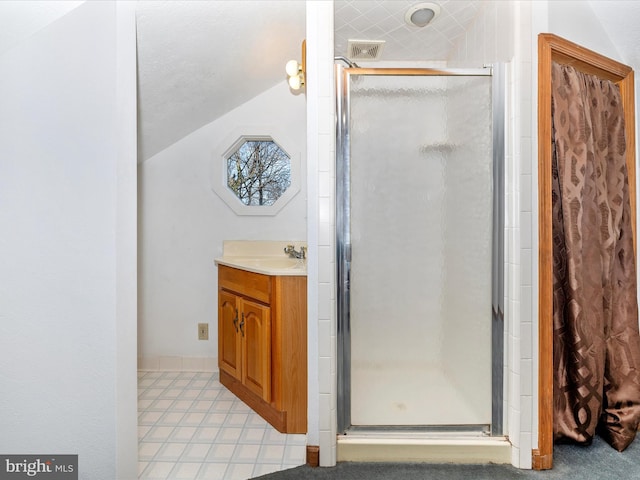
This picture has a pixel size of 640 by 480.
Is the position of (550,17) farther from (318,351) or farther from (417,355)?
(318,351)

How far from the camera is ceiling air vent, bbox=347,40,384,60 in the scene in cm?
210

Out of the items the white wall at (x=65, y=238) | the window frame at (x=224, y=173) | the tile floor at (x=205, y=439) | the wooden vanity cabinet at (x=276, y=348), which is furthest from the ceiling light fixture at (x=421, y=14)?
the tile floor at (x=205, y=439)

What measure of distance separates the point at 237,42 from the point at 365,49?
0.76 m

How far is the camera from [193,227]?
8.66 ft

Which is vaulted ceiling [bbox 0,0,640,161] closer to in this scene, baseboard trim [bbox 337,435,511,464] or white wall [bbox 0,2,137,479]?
white wall [bbox 0,2,137,479]

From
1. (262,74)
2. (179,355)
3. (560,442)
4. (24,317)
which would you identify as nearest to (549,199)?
(560,442)

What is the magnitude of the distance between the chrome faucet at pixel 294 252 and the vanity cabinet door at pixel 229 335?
0.53m

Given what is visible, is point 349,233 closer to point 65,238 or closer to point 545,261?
point 545,261

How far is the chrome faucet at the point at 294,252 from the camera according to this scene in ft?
8.22

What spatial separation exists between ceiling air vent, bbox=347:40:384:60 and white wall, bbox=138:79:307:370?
554 millimetres

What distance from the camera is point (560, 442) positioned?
1.66m

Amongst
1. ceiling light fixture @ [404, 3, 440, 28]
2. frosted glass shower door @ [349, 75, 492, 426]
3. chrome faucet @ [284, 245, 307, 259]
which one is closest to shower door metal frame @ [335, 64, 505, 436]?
frosted glass shower door @ [349, 75, 492, 426]

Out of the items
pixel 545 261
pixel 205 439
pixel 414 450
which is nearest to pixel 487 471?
pixel 414 450

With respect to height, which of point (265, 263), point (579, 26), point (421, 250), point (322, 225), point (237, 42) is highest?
point (237, 42)
